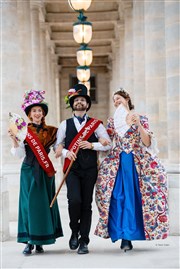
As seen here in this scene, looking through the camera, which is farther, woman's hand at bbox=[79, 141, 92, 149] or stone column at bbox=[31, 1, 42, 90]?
stone column at bbox=[31, 1, 42, 90]

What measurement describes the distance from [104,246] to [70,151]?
1471 mm

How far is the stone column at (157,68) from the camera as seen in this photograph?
1307 centimetres

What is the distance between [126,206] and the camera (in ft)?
24.3

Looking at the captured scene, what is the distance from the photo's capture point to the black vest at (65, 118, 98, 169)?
24.8ft

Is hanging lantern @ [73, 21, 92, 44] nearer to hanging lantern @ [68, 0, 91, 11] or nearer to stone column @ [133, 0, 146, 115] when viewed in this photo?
stone column @ [133, 0, 146, 115]

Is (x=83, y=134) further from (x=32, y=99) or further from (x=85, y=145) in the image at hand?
(x=32, y=99)

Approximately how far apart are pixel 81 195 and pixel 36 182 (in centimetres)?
54

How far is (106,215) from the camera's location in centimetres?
748

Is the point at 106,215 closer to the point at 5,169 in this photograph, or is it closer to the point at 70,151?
the point at 70,151

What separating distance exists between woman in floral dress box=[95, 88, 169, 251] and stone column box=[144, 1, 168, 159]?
552 centimetres

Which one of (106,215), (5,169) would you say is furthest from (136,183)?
(5,169)

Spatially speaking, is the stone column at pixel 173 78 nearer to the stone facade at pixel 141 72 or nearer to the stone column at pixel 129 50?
the stone facade at pixel 141 72

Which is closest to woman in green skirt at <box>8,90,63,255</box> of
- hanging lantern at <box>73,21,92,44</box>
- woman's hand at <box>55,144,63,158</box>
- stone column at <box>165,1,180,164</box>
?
woman's hand at <box>55,144,63,158</box>

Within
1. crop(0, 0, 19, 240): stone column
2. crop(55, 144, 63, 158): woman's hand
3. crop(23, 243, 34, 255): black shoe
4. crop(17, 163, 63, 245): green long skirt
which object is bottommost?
crop(23, 243, 34, 255): black shoe
